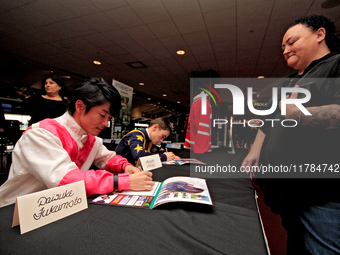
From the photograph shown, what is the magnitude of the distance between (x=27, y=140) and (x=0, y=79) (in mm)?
7893

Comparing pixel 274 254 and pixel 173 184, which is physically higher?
pixel 173 184

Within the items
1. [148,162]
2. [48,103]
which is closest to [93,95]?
[148,162]

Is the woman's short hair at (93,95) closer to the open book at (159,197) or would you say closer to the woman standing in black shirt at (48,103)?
the open book at (159,197)

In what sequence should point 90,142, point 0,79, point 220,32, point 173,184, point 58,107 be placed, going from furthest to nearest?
point 0,79, point 220,32, point 58,107, point 90,142, point 173,184

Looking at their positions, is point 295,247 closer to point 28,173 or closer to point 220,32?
point 28,173

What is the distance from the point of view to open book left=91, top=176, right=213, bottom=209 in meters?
0.56

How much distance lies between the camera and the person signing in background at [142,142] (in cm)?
148

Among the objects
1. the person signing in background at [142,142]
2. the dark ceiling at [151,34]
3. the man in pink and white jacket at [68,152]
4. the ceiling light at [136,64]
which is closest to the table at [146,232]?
the man in pink and white jacket at [68,152]

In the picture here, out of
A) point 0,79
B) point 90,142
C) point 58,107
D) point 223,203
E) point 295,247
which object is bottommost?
point 295,247

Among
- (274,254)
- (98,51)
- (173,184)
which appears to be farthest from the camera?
(98,51)

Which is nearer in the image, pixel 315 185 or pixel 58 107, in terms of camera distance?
pixel 315 185

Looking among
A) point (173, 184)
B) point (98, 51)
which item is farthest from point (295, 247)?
point (98, 51)

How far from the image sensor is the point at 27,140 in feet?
2.03

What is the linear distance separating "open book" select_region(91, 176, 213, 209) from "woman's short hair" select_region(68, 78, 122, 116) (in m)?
0.41
